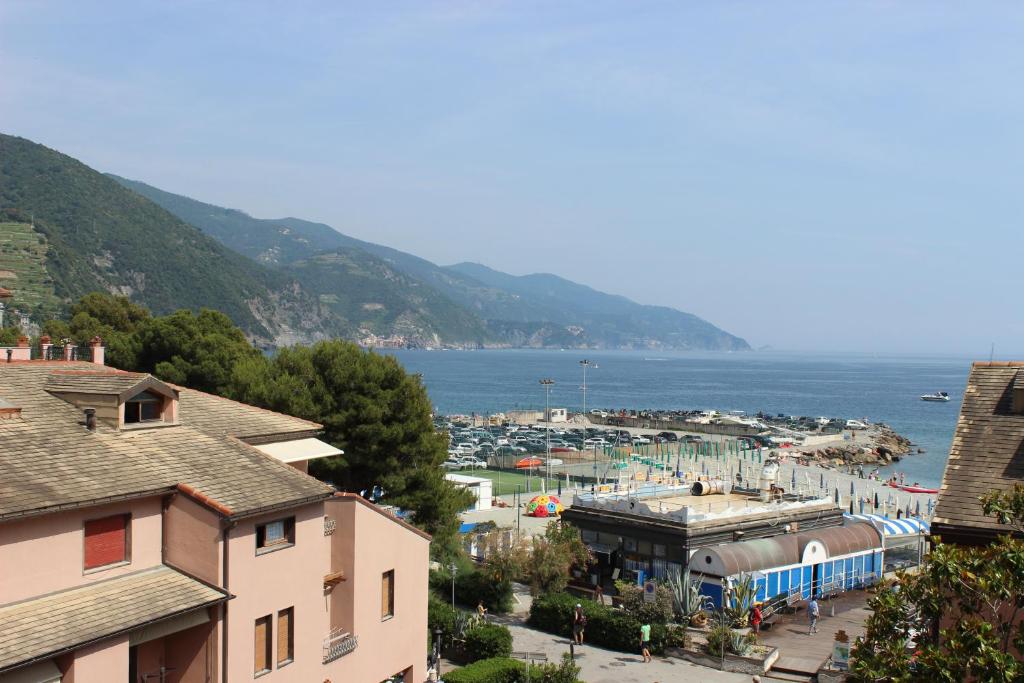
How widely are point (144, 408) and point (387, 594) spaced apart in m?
6.59

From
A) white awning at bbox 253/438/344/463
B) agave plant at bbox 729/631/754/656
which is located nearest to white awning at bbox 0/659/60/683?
white awning at bbox 253/438/344/463

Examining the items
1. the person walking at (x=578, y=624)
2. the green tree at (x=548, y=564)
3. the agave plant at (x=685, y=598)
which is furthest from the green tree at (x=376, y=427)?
the agave plant at (x=685, y=598)

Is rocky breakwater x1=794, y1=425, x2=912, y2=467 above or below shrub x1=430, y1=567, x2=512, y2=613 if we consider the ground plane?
below

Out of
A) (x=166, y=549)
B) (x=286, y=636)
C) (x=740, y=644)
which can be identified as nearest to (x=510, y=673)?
(x=286, y=636)

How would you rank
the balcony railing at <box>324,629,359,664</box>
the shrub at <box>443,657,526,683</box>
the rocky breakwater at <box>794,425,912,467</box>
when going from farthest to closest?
1. the rocky breakwater at <box>794,425,912,467</box>
2. the shrub at <box>443,657,526,683</box>
3. the balcony railing at <box>324,629,359,664</box>

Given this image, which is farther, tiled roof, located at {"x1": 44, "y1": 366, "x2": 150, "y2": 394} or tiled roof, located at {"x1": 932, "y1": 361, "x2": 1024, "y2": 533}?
tiled roof, located at {"x1": 44, "y1": 366, "x2": 150, "y2": 394}

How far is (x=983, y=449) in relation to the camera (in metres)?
15.8

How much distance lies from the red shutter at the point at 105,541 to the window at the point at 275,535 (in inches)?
89.6

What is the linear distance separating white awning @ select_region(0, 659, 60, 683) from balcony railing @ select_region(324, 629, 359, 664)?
621 cm

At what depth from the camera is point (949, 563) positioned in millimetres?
10727

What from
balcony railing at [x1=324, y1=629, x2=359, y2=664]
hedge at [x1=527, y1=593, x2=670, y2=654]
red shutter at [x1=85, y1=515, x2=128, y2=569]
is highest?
red shutter at [x1=85, y1=515, x2=128, y2=569]

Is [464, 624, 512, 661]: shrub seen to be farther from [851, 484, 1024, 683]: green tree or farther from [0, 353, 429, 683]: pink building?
[851, 484, 1024, 683]: green tree

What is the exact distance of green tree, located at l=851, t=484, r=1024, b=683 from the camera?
33.2ft

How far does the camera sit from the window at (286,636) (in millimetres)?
16375
